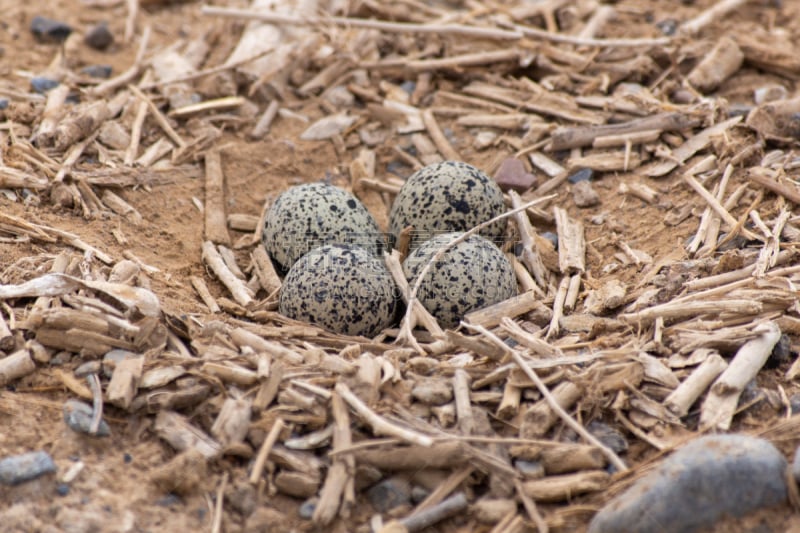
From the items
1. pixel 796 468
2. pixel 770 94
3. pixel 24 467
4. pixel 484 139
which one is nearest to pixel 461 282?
pixel 484 139

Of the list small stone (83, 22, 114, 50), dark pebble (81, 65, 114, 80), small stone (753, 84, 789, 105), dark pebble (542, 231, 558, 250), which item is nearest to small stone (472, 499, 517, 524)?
dark pebble (542, 231, 558, 250)

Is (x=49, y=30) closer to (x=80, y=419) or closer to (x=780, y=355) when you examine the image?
(x=80, y=419)

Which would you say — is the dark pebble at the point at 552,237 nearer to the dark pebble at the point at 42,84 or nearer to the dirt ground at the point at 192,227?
the dirt ground at the point at 192,227

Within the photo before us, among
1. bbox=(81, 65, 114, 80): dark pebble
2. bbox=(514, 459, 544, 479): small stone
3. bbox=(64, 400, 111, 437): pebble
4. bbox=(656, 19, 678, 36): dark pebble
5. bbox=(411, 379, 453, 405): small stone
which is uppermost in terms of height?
bbox=(81, 65, 114, 80): dark pebble

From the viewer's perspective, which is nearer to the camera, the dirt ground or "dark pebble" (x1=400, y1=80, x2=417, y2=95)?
the dirt ground

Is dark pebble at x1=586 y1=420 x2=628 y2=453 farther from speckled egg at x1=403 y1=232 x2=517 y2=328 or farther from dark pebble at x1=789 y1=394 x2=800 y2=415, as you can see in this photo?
speckled egg at x1=403 y1=232 x2=517 y2=328

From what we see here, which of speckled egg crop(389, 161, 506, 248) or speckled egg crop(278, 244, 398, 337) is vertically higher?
speckled egg crop(389, 161, 506, 248)
